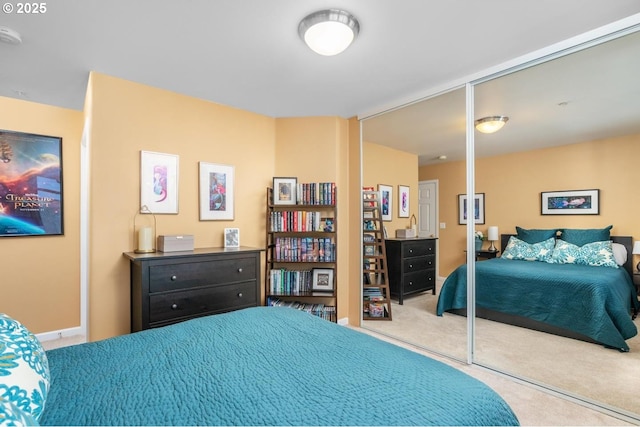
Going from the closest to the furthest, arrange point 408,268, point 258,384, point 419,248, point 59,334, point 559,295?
1. point 258,384
2. point 559,295
3. point 59,334
4. point 419,248
5. point 408,268

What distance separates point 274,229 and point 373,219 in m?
1.18

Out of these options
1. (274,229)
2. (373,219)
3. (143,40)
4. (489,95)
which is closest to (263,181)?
(274,229)

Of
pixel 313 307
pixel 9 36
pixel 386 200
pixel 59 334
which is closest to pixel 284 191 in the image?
pixel 386 200

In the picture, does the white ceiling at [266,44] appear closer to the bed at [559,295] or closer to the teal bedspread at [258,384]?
the bed at [559,295]

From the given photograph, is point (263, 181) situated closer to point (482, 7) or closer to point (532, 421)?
point (482, 7)

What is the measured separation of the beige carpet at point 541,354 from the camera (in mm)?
2188

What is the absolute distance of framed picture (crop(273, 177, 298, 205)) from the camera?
11.5ft

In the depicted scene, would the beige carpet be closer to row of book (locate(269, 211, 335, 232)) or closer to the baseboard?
row of book (locate(269, 211, 335, 232))

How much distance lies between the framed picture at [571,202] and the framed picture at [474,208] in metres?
0.48

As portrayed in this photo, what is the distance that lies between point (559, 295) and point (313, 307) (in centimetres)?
234

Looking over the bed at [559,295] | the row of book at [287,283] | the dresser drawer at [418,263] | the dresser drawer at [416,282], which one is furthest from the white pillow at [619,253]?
the row of book at [287,283]

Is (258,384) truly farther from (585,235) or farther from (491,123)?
(491,123)

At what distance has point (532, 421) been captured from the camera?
1.90 meters

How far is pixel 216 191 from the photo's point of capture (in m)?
3.21
